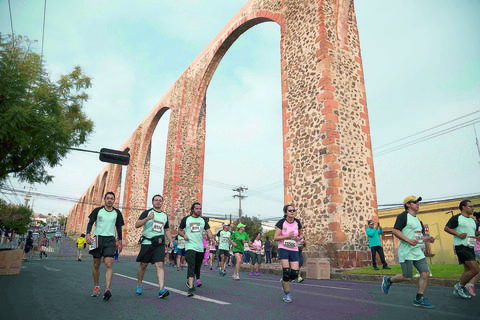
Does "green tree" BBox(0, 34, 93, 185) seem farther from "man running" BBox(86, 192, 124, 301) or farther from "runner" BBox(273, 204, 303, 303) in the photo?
"runner" BBox(273, 204, 303, 303)

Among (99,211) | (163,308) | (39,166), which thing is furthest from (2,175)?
(163,308)

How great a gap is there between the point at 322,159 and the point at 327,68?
128 inches

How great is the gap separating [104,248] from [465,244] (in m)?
5.75

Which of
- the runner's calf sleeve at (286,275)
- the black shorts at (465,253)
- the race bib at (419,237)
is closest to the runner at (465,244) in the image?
the black shorts at (465,253)

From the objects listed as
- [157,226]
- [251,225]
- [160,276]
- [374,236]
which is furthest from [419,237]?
[251,225]

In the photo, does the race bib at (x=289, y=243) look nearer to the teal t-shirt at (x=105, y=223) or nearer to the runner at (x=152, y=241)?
the runner at (x=152, y=241)

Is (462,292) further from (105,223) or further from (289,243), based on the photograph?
(105,223)

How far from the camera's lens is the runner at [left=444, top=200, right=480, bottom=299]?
484 cm

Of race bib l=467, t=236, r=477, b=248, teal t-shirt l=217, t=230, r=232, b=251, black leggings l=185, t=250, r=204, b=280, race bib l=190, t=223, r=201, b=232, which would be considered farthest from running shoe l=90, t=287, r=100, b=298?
teal t-shirt l=217, t=230, r=232, b=251

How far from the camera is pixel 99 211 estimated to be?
546 centimetres

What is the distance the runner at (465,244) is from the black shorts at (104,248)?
5.35m

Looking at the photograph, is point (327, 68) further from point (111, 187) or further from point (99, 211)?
point (111, 187)

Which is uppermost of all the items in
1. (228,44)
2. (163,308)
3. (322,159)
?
(228,44)

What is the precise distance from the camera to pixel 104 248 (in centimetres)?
525
